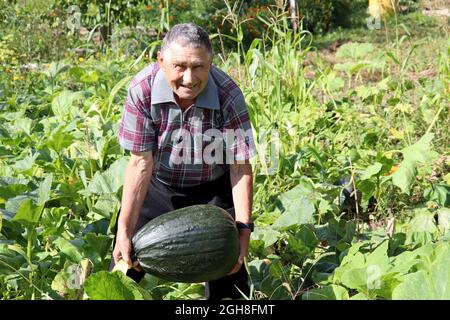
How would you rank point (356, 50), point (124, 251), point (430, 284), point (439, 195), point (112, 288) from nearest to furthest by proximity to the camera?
point (430, 284) < point (112, 288) < point (124, 251) < point (439, 195) < point (356, 50)

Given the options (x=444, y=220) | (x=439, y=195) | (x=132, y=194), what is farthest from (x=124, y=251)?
(x=439, y=195)

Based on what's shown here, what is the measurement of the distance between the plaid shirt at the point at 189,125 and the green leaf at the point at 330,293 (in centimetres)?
53

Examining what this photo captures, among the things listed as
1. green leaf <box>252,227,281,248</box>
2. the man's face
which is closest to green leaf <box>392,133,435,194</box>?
green leaf <box>252,227,281,248</box>

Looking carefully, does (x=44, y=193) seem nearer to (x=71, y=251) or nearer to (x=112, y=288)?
(x=71, y=251)

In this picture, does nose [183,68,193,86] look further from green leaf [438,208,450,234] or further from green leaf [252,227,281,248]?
green leaf [438,208,450,234]

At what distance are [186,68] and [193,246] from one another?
0.59 meters

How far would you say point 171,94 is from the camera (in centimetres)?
265

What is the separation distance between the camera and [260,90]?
190 inches

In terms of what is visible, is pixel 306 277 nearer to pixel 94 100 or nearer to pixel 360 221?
pixel 360 221

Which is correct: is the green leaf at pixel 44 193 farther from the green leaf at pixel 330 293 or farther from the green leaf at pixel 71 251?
the green leaf at pixel 330 293

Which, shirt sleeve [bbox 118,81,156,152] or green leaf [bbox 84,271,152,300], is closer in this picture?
green leaf [bbox 84,271,152,300]

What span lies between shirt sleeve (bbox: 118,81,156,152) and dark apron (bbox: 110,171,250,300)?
273mm

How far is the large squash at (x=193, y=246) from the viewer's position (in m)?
2.57

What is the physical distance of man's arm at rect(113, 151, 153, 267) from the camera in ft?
9.00
